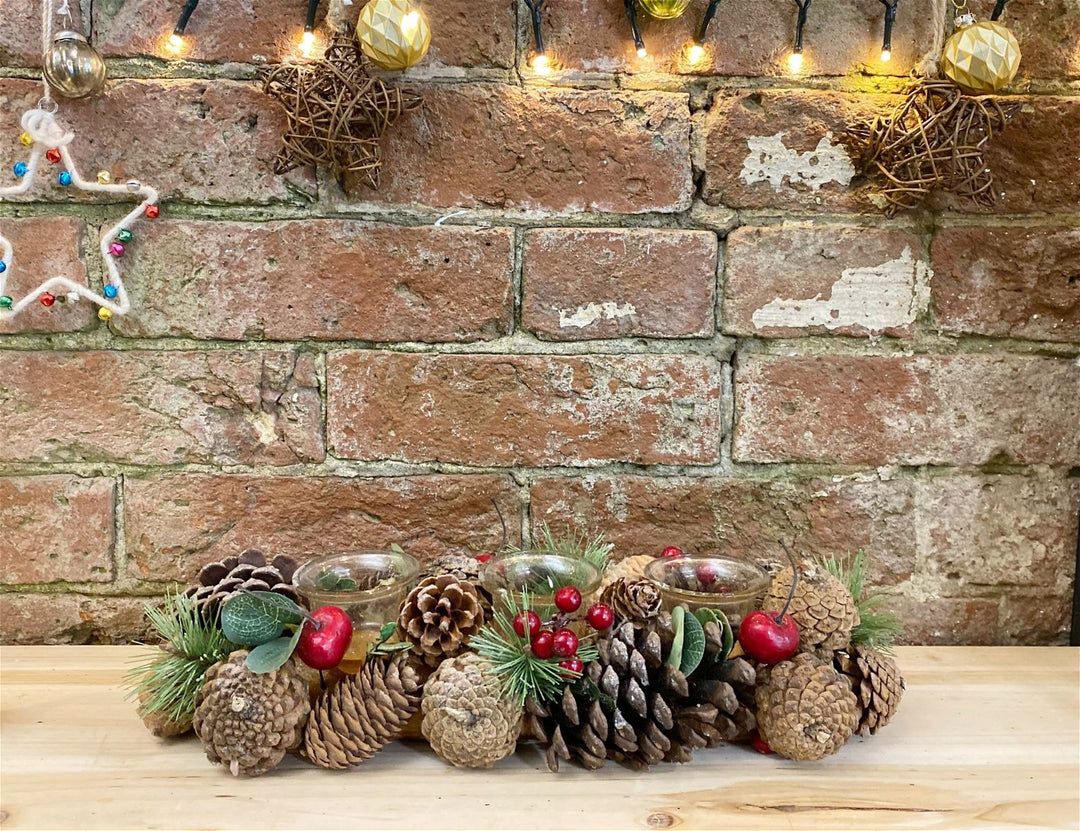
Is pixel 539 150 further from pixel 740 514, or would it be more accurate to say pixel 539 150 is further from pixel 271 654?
pixel 271 654

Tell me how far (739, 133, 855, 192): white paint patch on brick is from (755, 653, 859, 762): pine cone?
51 cm

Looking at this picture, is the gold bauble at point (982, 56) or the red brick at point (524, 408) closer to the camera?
the gold bauble at point (982, 56)

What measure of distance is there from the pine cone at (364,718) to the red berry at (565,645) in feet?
0.39

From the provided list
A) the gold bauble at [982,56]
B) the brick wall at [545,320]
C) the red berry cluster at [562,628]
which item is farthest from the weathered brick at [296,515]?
the gold bauble at [982,56]

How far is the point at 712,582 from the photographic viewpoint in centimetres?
76

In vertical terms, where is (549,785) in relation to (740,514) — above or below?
below

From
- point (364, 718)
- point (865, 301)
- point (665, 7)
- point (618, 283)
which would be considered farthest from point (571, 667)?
point (665, 7)

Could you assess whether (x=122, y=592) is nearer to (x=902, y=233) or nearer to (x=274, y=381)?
(x=274, y=381)

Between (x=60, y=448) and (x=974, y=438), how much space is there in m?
1.01

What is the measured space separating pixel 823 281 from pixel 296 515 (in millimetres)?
636

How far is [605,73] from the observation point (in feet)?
2.87

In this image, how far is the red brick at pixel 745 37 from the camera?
868 mm

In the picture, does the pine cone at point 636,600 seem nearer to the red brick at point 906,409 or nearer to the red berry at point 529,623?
the red berry at point 529,623

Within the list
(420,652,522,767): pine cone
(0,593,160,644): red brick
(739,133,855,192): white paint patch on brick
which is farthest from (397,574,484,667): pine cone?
(739,133,855,192): white paint patch on brick
